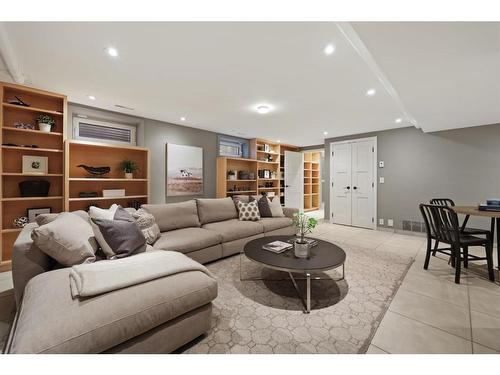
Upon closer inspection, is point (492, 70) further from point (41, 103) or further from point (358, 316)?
point (41, 103)

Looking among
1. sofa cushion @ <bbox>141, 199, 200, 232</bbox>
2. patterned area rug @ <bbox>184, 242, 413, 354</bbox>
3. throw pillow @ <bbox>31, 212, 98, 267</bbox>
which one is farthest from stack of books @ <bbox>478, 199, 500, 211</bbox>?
throw pillow @ <bbox>31, 212, 98, 267</bbox>

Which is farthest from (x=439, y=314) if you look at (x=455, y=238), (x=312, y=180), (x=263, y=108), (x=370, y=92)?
(x=312, y=180)

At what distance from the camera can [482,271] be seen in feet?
8.63

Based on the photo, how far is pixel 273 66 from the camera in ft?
7.36

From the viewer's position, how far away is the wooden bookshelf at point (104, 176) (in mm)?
3449

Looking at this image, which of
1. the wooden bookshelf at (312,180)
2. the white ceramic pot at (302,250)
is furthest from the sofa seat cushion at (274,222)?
the wooden bookshelf at (312,180)

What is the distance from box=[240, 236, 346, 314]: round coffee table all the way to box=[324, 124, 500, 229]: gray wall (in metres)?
3.37

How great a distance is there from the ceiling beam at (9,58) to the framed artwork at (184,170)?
2.26 metres

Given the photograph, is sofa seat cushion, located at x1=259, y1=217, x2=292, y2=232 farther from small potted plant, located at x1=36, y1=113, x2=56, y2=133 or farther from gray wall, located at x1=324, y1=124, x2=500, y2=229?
small potted plant, located at x1=36, y1=113, x2=56, y2=133

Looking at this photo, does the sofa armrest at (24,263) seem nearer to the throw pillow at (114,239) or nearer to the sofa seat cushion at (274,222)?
the throw pillow at (114,239)

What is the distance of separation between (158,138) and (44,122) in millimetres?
1709

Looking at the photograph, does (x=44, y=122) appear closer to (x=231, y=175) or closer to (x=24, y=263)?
(x=24, y=263)

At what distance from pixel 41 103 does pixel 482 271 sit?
6422 millimetres

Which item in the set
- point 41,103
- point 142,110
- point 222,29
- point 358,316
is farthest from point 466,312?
point 41,103
